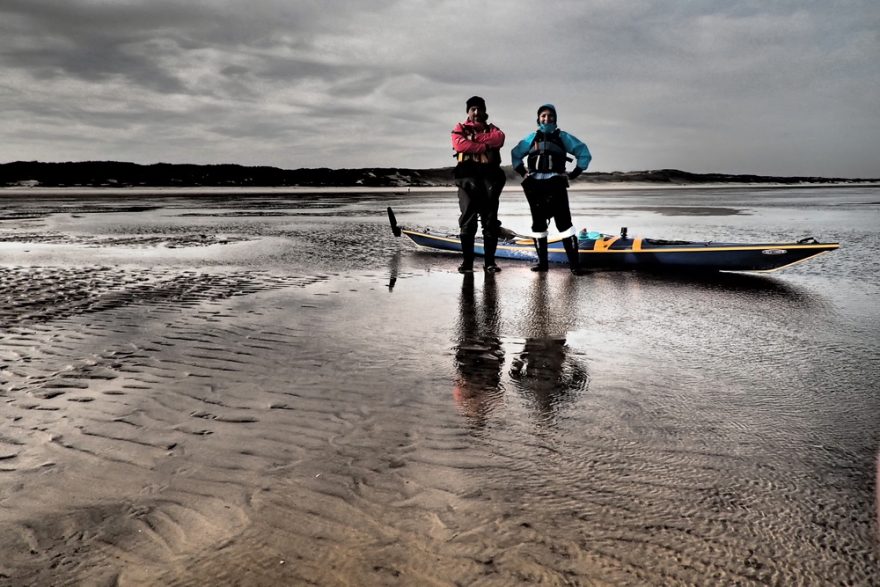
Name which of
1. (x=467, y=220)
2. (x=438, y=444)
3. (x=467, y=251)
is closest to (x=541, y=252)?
(x=467, y=251)

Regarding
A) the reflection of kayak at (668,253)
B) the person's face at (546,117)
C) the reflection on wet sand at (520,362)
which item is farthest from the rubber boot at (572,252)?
the reflection on wet sand at (520,362)

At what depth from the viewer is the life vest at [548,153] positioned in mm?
8867

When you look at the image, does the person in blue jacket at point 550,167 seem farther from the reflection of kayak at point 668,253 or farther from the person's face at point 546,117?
the reflection of kayak at point 668,253

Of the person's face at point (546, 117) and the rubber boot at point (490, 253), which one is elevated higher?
the person's face at point (546, 117)

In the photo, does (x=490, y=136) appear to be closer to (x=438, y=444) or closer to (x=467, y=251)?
(x=467, y=251)

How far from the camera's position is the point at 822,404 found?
351 centimetres

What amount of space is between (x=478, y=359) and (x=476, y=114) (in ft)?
18.0

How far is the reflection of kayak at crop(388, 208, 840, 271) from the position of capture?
27.9 feet

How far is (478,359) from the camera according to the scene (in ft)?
15.2

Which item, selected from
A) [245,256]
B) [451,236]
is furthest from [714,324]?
[245,256]

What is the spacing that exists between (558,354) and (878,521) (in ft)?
8.71

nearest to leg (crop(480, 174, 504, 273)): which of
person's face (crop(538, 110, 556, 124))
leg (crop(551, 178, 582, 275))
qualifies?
leg (crop(551, 178, 582, 275))

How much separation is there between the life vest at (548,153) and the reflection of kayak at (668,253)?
4.17ft

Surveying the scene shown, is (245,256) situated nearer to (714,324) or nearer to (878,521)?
(714,324)
